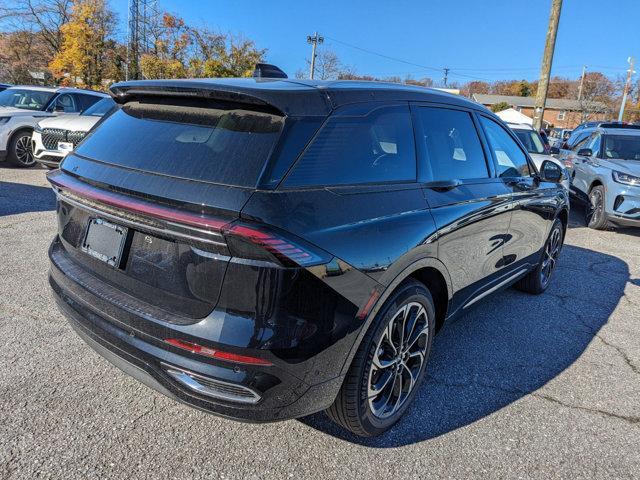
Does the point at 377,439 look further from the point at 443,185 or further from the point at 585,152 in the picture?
the point at 585,152

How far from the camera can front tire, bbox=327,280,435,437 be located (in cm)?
227

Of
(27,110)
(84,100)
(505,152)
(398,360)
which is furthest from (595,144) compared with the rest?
(27,110)

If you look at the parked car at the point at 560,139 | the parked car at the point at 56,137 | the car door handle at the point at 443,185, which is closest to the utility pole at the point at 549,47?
the parked car at the point at 560,139

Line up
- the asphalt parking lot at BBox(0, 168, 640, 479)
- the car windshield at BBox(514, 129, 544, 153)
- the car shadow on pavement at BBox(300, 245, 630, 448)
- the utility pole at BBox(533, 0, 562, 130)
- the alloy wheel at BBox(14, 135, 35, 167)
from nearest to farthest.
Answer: the asphalt parking lot at BBox(0, 168, 640, 479) → the car shadow on pavement at BBox(300, 245, 630, 448) → the alloy wheel at BBox(14, 135, 35, 167) → the car windshield at BBox(514, 129, 544, 153) → the utility pole at BBox(533, 0, 562, 130)

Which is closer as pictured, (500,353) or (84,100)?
(500,353)

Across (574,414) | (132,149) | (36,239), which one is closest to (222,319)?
(132,149)

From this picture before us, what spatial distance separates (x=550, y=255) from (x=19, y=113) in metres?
10.5

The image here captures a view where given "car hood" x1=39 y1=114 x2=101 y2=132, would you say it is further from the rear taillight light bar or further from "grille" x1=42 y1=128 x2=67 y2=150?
the rear taillight light bar

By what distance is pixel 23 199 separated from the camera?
24.0 feet

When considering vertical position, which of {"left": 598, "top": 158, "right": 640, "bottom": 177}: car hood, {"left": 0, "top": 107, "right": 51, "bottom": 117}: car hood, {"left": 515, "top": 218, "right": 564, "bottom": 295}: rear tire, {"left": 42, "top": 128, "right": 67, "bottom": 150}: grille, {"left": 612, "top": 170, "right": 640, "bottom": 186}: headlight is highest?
{"left": 598, "top": 158, "right": 640, "bottom": 177}: car hood

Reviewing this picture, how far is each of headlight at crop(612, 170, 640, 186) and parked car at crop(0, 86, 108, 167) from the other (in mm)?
10811

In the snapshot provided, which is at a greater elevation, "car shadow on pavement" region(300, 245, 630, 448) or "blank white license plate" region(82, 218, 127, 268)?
"blank white license plate" region(82, 218, 127, 268)

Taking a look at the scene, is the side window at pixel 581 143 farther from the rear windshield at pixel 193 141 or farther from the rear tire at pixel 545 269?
the rear windshield at pixel 193 141

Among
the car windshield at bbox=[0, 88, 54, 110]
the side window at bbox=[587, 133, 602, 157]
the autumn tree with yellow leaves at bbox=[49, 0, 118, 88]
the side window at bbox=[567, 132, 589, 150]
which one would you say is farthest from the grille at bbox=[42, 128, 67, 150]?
the autumn tree with yellow leaves at bbox=[49, 0, 118, 88]
